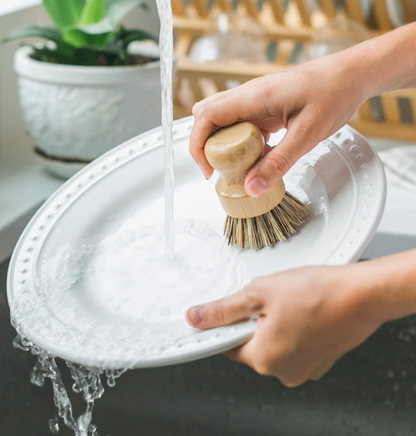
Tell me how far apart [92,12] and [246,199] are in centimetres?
51

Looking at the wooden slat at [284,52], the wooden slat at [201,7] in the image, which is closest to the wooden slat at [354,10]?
the wooden slat at [284,52]

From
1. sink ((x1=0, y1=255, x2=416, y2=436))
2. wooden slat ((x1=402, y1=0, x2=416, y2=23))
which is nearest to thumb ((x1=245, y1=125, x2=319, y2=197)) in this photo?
sink ((x1=0, y1=255, x2=416, y2=436))

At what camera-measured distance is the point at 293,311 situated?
14.1 inches

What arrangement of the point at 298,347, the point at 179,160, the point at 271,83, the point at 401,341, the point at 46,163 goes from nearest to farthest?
the point at 298,347 < the point at 271,83 < the point at 179,160 < the point at 401,341 < the point at 46,163

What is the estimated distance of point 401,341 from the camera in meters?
0.72

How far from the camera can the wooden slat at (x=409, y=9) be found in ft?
3.05

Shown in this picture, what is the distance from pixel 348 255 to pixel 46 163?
23.2 inches

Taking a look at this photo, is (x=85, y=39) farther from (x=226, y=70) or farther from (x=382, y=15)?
(x=382, y=15)

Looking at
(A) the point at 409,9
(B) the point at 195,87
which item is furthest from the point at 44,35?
(A) the point at 409,9

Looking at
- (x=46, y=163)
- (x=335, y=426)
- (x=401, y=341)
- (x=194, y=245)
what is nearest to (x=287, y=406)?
(x=335, y=426)

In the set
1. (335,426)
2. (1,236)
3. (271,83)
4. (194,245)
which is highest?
(271,83)

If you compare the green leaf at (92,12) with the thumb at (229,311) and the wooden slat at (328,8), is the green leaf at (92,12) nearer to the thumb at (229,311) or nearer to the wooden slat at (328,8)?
the wooden slat at (328,8)

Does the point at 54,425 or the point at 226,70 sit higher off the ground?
the point at 226,70

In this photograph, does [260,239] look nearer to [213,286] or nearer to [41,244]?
[213,286]
